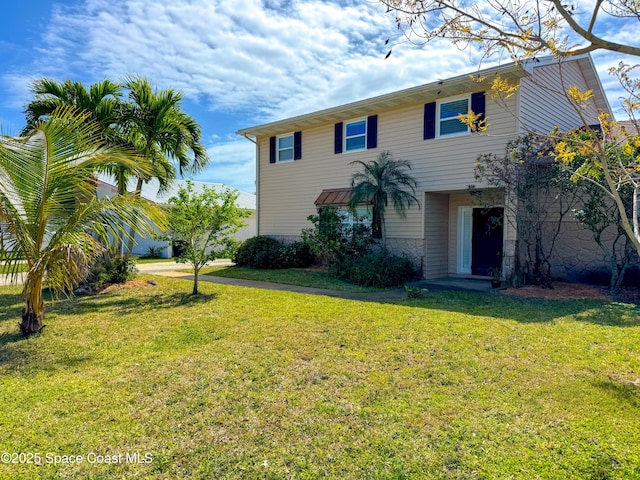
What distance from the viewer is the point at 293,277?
1284cm

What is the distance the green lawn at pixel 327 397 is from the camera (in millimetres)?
2912

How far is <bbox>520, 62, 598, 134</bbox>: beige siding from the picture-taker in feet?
36.4

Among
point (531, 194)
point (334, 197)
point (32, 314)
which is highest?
point (334, 197)

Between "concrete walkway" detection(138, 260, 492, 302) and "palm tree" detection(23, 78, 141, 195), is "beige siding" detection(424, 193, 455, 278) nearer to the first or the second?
"concrete walkway" detection(138, 260, 492, 302)

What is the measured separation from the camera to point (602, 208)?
31.4ft

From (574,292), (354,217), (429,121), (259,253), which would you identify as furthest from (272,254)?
(574,292)

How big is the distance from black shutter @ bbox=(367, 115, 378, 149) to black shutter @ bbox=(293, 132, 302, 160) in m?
3.29

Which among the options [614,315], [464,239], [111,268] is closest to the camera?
[614,315]

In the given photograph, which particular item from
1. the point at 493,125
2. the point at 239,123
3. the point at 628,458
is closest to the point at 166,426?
the point at 628,458

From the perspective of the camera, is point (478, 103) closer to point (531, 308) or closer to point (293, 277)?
point (531, 308)

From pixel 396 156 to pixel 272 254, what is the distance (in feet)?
18.7

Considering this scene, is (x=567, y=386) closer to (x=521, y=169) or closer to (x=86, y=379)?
(x=86, y=379)

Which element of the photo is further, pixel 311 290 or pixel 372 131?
pixel 372 131

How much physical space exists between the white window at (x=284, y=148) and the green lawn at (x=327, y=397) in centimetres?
1069
